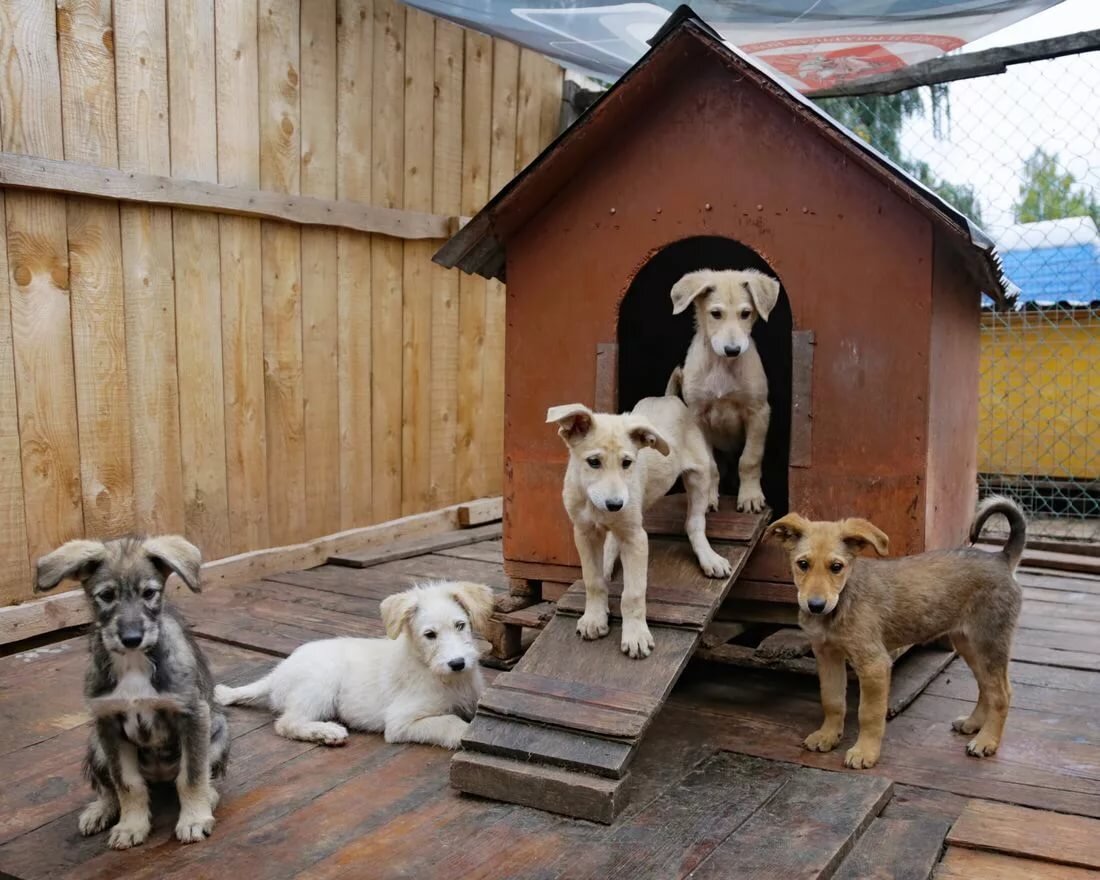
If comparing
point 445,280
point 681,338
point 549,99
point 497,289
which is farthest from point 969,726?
point 549,99

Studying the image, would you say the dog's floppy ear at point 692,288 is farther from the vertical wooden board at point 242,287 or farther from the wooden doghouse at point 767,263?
the vertical wooden board at point 242,287

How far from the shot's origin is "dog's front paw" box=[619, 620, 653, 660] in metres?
3.90

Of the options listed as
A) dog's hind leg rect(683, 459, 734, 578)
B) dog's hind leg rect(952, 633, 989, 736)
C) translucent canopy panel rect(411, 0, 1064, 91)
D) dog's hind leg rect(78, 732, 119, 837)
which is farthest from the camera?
translucent canopy panel rect(411, 0, 1064, 91)

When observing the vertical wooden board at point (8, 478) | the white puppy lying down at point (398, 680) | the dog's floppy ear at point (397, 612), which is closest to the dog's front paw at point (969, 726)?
the white puppy lying down at point (398, 680)

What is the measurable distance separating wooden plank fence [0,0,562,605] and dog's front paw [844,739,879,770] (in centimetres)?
424

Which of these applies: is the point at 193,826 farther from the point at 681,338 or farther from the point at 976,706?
the point at 681,338

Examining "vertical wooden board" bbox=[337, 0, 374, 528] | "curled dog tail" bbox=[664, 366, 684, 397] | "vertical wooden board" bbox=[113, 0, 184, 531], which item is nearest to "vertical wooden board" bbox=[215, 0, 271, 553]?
"vertical wooden board" bbox=[113, 0, 184, 531]

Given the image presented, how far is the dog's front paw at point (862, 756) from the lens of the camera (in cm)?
378

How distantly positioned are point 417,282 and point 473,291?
72cm

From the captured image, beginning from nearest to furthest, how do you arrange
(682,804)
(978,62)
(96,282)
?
(682,804), (96,282), (978,62)

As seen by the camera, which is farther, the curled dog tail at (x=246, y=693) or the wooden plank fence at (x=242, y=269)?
the wooden plank fence at (x=242, y=269)

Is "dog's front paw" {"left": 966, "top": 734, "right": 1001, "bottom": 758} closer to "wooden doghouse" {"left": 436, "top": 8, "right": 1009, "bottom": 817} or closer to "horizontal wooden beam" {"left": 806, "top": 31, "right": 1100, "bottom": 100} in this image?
"wooden doghouse" {"left": 436, "top": 8, "right": 1009, "bottom": 817}

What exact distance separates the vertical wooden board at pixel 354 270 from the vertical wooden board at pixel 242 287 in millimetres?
733

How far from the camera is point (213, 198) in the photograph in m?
6.21
